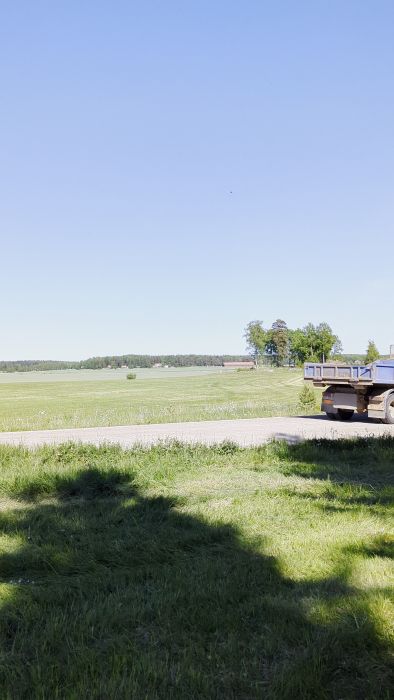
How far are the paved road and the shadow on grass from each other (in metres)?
9.32

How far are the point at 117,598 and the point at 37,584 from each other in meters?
0.78

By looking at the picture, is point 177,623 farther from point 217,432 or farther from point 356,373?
point 356,373

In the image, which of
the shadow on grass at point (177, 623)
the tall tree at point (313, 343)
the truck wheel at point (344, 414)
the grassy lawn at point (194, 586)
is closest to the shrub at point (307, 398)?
the truck wheel at point (344, 414)

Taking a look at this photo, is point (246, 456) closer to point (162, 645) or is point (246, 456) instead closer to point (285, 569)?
point (285, 569)

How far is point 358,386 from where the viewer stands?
1922cm

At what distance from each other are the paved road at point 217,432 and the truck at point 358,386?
0.55m

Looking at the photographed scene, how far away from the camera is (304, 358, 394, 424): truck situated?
19047 mm

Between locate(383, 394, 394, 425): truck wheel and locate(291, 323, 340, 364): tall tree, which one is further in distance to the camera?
locate(291, 323, 340, 364): tall tree

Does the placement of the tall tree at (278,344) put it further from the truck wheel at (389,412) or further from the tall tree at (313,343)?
the truck wheel at (389,412)

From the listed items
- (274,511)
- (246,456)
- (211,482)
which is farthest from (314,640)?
(246,456)

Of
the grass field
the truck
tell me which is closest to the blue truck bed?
the truck

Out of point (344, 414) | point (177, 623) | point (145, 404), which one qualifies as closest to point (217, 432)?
point (344, 414)

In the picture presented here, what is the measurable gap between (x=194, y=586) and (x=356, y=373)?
16.1 m

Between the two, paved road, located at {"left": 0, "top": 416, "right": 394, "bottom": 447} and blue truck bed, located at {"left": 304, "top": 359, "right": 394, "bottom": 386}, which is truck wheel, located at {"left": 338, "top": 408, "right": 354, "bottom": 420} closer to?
paved road, located at {"left": 0, "top": 416, "right": 394, "bottom": 447}
